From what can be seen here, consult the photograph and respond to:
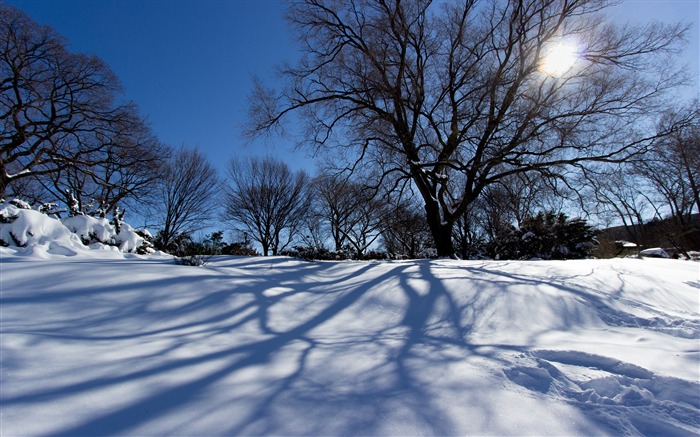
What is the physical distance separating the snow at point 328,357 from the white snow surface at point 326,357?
1 cm

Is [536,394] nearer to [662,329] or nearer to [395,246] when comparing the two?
[662,329]

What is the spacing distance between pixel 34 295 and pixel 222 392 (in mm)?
2600

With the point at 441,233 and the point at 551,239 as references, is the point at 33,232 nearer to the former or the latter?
the point at 441,233

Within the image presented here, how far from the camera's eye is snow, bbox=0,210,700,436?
1.59 meters

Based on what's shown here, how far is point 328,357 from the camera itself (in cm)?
246

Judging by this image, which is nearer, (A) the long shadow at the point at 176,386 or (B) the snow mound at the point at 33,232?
(A) the long shadow at the point at 176,386

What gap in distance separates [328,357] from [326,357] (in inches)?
0.6

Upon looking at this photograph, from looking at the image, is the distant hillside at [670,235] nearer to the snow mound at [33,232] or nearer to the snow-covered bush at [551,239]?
the snow-covered bush at [551,239]

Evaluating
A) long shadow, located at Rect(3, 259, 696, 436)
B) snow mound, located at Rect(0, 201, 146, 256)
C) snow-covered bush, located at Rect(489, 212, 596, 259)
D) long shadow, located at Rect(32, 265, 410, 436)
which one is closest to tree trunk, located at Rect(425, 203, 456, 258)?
snow-covered bush, located at Rect(489, 212, 596, 259)

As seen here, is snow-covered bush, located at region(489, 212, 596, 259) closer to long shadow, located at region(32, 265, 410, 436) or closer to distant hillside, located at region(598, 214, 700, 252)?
distant hillside, located at region(598, 214, 700, 252)

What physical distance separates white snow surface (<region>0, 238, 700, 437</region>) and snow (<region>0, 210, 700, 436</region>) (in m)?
0.01

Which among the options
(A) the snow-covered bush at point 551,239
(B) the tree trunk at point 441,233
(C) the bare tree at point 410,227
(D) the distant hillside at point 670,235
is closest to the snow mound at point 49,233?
(B) the tree trunk at point 441,233

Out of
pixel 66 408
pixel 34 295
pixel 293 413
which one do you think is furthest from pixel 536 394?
pixel 34 295

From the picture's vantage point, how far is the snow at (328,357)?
1.59m
